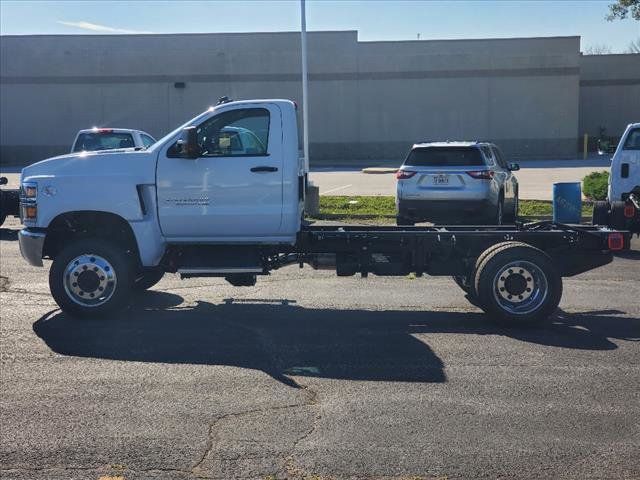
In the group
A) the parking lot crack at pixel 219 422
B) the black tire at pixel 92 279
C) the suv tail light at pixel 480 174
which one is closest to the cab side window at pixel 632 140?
the suv tail light at pixel 480 174

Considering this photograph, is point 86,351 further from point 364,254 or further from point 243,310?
point 364,254

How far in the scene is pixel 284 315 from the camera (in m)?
9.16

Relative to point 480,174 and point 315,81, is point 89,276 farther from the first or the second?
point 315,81

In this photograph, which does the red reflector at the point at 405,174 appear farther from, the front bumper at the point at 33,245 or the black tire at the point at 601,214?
the front bumper at the point at 33,245

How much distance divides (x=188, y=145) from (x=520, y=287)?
3.85 metres

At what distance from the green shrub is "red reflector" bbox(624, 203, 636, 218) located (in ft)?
19.8

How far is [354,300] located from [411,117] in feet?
123

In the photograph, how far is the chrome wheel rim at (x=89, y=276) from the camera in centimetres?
876

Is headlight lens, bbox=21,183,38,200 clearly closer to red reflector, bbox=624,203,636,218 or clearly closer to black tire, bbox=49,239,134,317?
black tire, bbox=49,239,134,317

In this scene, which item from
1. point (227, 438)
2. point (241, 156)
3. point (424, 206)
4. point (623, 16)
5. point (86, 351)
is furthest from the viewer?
point (623, 16)

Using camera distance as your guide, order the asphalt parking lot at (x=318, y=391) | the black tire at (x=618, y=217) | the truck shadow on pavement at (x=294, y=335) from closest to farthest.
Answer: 1. the asphalt parking lot at (x=318, y=391)
2. the truck shadow on pavement at (x=294, y=335)
3. the black tire at (x=618, y=217)

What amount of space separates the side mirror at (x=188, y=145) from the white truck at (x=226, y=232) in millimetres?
13

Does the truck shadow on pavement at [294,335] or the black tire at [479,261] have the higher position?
the black tire at [479,261]

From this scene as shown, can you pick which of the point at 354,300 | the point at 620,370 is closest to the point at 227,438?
the point at 620,370
